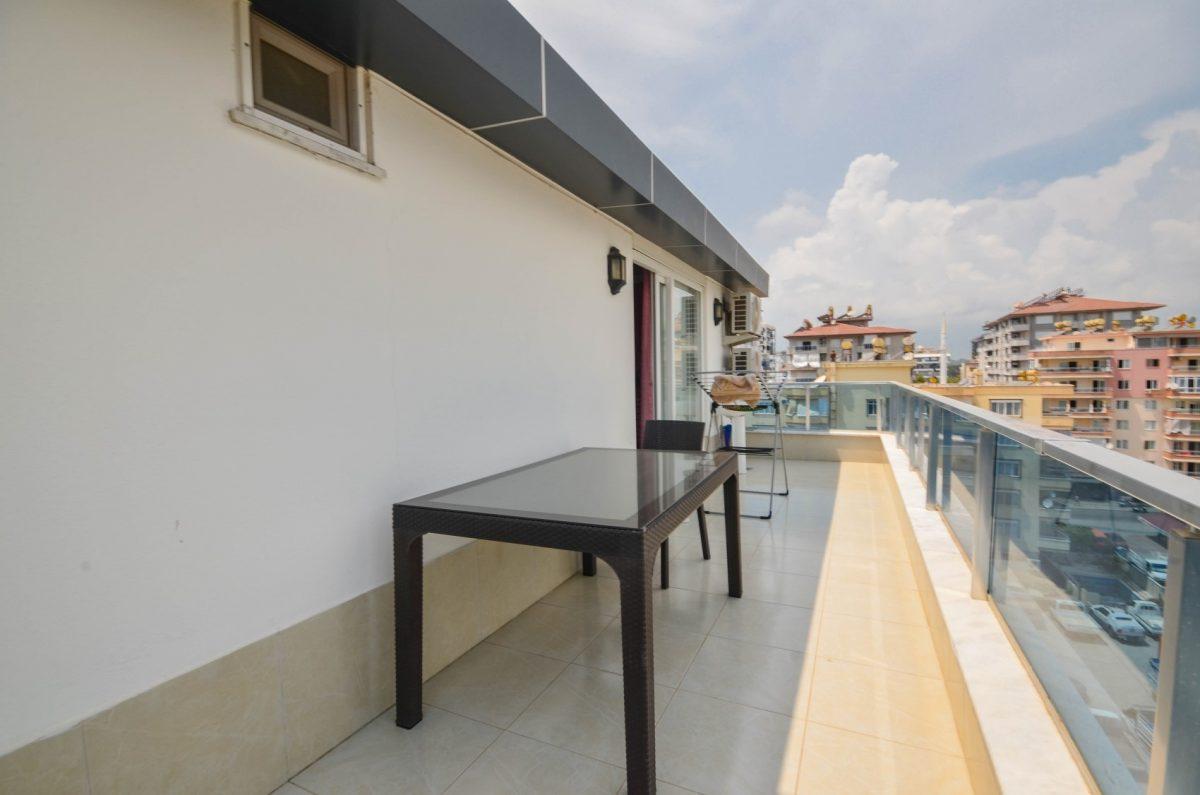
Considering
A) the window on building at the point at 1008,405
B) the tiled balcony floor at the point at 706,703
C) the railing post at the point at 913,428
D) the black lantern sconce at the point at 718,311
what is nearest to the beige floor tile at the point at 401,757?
the tiled balcony floor at the point at 706,703

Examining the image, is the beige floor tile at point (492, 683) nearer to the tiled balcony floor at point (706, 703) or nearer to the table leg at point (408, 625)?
the tiled balcony floor at point (706, 703)

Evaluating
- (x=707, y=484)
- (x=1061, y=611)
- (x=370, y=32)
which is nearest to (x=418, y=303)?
(x=370, y=32)

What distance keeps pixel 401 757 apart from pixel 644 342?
3970 mm

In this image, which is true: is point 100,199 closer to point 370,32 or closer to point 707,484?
point 370,32

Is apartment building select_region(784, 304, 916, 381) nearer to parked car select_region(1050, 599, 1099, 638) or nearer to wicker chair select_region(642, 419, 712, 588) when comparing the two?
wicker chair select_region(642, 419, 712, 588)

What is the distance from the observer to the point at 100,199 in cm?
128

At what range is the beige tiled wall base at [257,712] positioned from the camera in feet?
4.13

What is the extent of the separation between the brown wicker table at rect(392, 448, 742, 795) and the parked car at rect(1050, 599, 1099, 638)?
3.39ft

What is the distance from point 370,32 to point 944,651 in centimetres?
313

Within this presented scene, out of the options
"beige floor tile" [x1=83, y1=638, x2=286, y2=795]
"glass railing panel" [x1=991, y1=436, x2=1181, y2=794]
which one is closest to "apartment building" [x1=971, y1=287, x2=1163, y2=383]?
"glass railing panel" [x1=991, y1=436, x2=1181, y2=794]

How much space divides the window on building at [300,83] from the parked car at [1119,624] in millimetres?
2601

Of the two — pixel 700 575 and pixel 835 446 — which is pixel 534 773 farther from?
pixel 835 446

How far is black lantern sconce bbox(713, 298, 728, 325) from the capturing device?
7219 millimetres

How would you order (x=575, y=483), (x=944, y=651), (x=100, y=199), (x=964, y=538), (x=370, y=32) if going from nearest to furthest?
(x=100, y=199), (x=370, y=32), (x=944, y=651), (x=575, y=483), (x=964, y=538)
